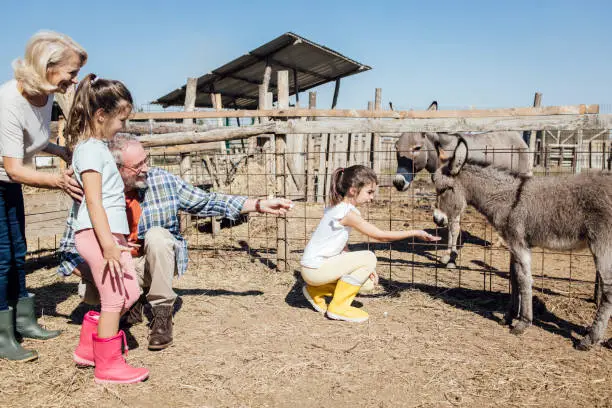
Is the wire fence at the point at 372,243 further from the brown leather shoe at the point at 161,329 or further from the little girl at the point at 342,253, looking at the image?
the brown leather shoe at the point at 161,329

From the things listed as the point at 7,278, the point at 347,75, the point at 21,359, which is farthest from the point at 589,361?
the point at 347,75

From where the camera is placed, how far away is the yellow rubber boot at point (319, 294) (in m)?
→ 4.40

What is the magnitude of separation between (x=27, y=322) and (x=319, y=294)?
→ 2641 millimetres

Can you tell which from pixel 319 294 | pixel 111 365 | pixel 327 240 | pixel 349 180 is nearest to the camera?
pixel 111 365

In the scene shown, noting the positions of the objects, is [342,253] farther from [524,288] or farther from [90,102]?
[90,102]

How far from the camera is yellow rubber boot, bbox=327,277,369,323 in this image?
4152 mm

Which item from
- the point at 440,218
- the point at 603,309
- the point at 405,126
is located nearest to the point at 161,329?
the point at 440,218

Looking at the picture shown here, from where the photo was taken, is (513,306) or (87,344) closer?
(87,344)

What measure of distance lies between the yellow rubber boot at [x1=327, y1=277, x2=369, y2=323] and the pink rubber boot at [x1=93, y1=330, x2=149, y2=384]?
182 cm

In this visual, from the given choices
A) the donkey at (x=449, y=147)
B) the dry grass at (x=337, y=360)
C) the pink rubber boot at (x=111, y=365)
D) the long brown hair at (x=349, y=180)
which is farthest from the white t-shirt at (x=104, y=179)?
the donkey at (x=449, y=147)

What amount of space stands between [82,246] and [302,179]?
10.0m

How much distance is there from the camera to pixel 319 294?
4457mm

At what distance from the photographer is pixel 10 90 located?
3.07m

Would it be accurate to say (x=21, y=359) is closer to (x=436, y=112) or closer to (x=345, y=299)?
(x=345, y=299)
